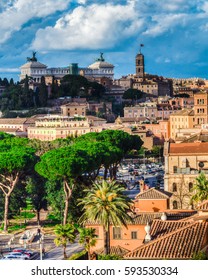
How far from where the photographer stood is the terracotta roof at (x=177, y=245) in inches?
467

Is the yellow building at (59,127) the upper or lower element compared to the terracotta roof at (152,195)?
upper

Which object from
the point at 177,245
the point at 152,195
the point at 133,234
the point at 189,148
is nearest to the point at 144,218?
the point at 133,234

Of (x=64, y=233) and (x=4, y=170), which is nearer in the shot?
(x=64, y=233)

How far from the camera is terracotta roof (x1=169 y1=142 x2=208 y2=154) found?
88.5 ft

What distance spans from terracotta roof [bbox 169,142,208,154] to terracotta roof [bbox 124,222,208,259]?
14300 millimetres

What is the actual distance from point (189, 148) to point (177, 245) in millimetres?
15307

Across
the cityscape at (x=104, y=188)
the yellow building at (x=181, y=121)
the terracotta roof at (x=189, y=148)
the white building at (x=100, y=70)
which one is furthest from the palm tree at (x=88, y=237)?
the white building at (x=100, y=70)

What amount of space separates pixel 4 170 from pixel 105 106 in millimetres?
47802

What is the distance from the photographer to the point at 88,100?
3118 inches

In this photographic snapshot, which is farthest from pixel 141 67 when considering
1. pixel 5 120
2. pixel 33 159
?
pixel 33 159

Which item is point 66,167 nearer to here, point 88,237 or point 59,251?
point 59,251

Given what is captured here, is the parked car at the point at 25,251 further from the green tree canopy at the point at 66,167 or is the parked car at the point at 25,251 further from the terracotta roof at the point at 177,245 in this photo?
the terracotta roof at the point at 177,245

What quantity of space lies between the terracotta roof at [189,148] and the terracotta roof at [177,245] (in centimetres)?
1430

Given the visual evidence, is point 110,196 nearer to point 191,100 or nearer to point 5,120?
point 5,120
